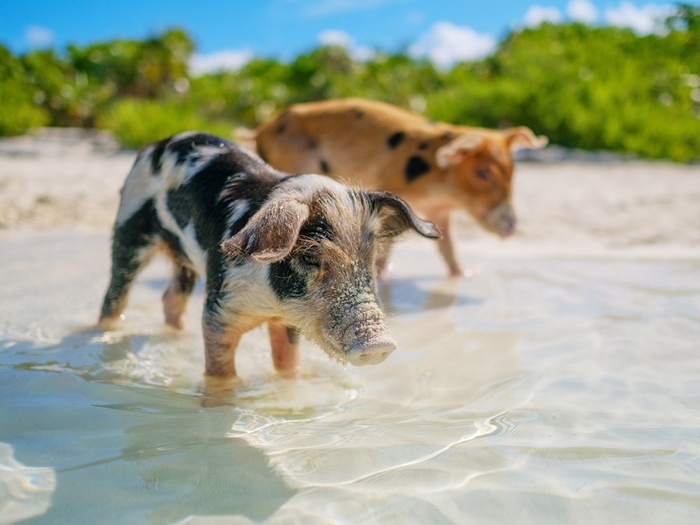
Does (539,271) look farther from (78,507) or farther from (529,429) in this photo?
(78,507)

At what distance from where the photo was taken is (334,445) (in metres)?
3.04

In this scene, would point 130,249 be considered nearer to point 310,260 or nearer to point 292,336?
point 292,336

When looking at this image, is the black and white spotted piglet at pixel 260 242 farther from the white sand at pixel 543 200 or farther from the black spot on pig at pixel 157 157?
the white sand at pixel 543 200

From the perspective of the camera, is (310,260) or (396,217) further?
(396,217)

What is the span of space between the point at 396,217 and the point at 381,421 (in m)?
0.98

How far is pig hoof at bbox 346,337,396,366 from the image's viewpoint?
273cm

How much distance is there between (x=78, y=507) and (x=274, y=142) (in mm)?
4742

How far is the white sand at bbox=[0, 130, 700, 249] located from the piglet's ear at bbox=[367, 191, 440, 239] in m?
4.84

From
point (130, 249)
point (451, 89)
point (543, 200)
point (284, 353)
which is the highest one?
point (451, 89)

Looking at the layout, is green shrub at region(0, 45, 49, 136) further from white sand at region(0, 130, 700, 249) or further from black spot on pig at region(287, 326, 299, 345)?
black spot on pig at region(287, 326, 299, 345)

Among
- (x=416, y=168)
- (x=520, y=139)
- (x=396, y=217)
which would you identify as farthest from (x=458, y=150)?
(x=396, y=217)

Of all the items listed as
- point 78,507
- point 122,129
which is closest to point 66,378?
point 78,507

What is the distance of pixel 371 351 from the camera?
8.98ft

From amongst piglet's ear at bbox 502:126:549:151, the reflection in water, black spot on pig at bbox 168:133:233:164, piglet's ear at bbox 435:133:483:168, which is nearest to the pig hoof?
the reflection in water
